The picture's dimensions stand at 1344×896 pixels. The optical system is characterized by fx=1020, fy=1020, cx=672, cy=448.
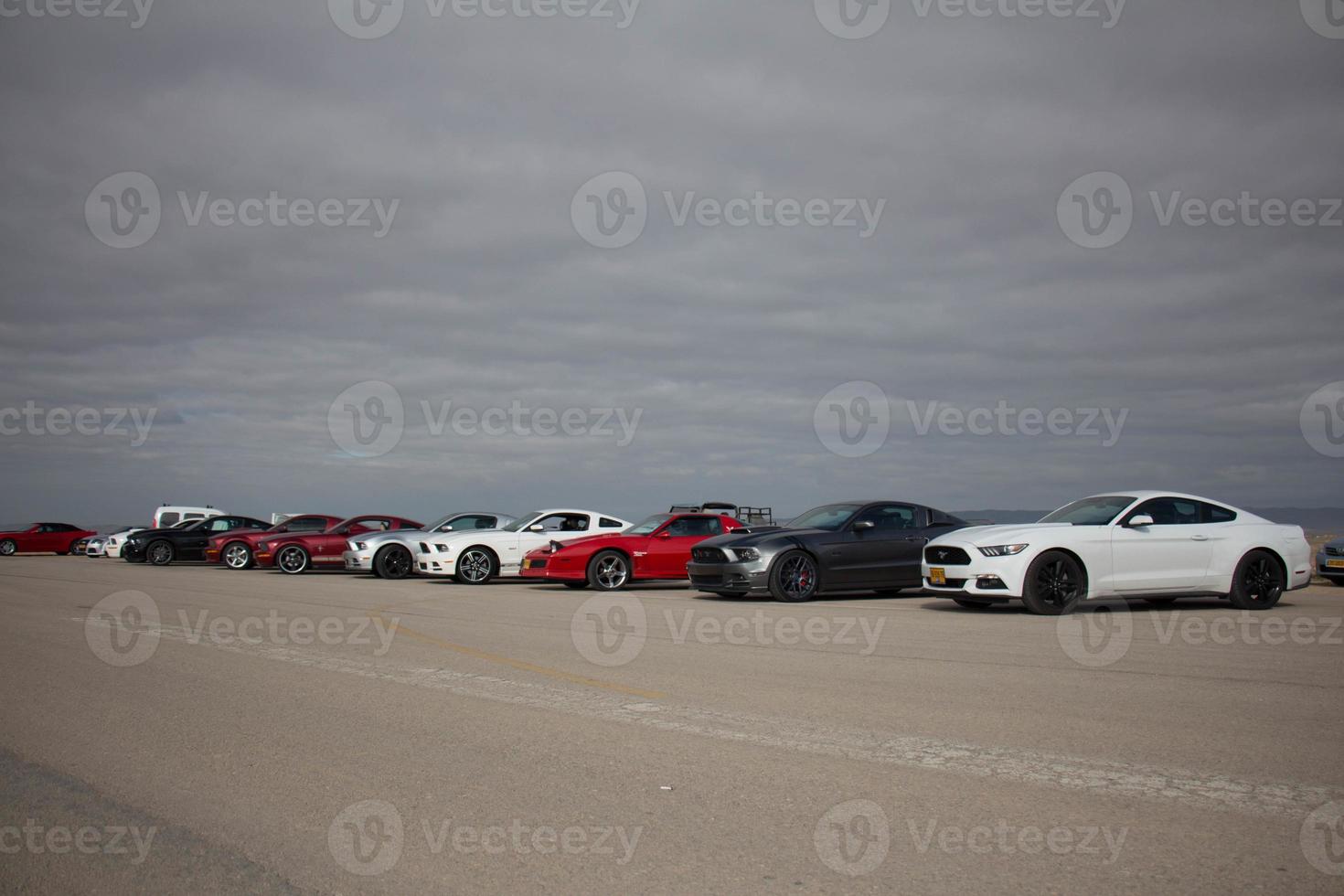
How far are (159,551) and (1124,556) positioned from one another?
90.2ft

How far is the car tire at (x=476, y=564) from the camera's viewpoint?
21.2 m

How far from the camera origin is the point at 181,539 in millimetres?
30688

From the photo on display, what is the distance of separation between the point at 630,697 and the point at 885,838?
3.19m

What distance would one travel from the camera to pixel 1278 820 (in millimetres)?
4281

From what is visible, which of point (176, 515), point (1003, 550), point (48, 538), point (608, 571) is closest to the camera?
point (1003, 550)

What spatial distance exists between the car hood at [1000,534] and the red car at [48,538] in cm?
3791

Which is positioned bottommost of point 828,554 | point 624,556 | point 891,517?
point 624,556

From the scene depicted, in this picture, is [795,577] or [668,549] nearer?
[795,577]

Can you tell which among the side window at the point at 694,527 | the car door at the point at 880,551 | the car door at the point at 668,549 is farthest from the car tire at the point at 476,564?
the car door at the point at 880,551

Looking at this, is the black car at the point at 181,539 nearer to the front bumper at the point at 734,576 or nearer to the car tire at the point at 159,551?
the car tire at the point at 159,551

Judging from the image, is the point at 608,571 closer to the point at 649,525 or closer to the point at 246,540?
the point at 649,525

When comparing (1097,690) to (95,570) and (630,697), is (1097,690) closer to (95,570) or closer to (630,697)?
(630,697)

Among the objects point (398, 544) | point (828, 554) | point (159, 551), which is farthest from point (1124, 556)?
point (159, 551)

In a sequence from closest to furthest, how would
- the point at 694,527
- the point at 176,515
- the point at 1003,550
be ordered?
the point at 1003,550 → the point at 694,527 → the point at 176,515
